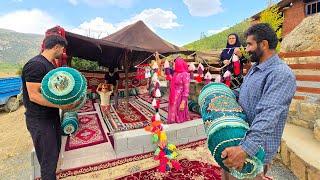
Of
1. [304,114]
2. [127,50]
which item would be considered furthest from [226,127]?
[127,50]

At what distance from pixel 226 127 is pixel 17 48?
334ft

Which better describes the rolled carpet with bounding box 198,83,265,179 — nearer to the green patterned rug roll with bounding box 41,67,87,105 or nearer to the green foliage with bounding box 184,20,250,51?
the green patterned rug roll with bounding box 41,67,87,105

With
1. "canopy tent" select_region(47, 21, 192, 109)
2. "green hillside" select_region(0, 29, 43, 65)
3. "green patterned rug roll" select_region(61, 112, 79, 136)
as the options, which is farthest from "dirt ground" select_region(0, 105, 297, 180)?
"green hillside" select_region(0, 29, 43, 65)

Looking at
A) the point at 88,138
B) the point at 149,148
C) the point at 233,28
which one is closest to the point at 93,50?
the point at 88,138

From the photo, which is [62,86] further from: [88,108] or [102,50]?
[88,108]

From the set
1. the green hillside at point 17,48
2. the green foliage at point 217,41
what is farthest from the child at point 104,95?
the green hillside at point 17,48

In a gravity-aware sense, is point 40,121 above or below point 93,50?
below

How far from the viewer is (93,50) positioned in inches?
353

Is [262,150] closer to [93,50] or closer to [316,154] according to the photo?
[316,154]

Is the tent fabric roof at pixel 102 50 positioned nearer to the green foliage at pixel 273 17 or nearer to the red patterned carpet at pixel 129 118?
the red patterned carpet at pixel 129 118

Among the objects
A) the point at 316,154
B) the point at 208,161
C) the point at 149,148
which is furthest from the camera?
the point at 149,148

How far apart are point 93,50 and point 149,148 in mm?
5050

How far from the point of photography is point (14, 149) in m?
6.19

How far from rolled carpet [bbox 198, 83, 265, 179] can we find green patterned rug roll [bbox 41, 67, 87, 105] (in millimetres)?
1656
